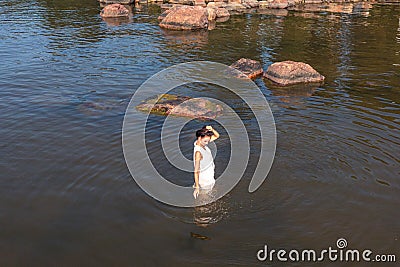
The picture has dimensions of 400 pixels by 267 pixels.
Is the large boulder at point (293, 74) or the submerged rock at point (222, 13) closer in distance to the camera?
the large boulder at point (293, 74)

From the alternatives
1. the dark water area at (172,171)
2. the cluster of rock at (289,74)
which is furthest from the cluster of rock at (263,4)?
the cluster of rock at (289,74)

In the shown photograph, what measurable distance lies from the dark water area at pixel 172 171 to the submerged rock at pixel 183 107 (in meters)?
1.01

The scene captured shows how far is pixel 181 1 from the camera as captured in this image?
53.7m

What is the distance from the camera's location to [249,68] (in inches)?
928

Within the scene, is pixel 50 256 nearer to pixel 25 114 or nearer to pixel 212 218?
pixel 212 218

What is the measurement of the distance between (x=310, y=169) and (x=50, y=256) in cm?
824

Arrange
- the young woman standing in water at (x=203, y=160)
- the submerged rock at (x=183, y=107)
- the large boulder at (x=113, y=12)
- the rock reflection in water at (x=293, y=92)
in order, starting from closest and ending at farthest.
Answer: the young woman standing in water at (x=203, y=160) → the submerged rock at (x=183, y=107) → the rock reflection in water at (x=293, y=92) → the large boulder at (x=113, y=12)

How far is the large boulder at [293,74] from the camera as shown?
2189 cm

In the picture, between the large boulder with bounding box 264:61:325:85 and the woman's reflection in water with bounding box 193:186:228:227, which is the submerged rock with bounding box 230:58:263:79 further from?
→ the woman's reflection in water with bounding box 193:186:228:227

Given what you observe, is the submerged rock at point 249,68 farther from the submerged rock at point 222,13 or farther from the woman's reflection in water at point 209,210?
the submerged rock at point 222,13

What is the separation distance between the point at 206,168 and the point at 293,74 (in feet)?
41.9

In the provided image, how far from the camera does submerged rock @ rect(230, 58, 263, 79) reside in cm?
2319

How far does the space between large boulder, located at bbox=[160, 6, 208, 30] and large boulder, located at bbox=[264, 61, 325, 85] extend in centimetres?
1620

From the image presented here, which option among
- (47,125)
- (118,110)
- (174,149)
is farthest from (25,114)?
(174,149)
